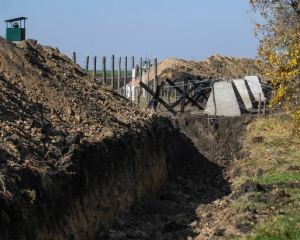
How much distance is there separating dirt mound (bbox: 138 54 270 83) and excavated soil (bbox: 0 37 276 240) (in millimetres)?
24516

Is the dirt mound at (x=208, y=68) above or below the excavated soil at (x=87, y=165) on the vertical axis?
above

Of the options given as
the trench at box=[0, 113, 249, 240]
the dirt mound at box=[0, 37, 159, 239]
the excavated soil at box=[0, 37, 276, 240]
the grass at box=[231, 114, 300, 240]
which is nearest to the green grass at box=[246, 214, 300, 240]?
the grass at box=[231, 114, 300, 240]

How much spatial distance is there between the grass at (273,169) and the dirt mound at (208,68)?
63.6ft

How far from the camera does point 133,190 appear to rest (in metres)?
14.9

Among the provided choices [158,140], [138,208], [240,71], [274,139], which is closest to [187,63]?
[240,71]

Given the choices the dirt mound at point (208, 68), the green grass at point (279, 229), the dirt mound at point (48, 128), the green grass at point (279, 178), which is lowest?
the green grass at point (279, 229)

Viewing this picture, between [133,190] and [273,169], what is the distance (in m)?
5.22

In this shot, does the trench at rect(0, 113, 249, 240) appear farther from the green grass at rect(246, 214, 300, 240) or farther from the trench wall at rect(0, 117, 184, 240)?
the green grass at rect(246, 214, 300, 240)

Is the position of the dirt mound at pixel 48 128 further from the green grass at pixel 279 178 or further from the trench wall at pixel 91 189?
the green grass at pixel 279 178

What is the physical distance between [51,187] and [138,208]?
4.46m

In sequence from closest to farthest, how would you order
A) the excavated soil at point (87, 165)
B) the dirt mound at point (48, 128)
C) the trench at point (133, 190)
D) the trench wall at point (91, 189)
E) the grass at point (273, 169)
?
the trench wall at point (91, 189) → the dirt mound at point (48, 128) → the excavated soil at point (87, 165) → the trench at point (133, 190) → the grass at point (273, 169)

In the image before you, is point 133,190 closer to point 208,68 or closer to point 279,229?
point 279,229

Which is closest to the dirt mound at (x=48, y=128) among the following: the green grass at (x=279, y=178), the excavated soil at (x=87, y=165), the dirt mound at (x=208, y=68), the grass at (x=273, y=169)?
the excavated soil at (x=87, y=165)

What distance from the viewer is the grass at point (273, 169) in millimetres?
11609
